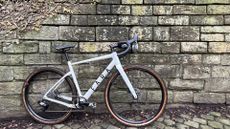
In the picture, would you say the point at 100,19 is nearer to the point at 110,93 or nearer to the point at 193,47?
the point at 110,93

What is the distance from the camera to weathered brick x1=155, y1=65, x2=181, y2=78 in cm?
515

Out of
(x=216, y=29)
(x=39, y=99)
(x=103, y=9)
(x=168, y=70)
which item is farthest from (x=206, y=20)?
(x=39, y=99)

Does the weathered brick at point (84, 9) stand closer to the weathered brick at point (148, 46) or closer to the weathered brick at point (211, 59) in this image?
the weathered brick at point (148, 46)

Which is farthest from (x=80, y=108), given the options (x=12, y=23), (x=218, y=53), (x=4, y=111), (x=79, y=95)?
(x=218, y=53)

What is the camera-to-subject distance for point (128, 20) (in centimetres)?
498

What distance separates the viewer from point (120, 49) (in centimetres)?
496

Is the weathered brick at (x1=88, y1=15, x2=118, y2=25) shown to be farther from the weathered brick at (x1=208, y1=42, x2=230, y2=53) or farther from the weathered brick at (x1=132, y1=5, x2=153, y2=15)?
the weathered brick at (x1=208, y1=42, x2=230, y2=53)

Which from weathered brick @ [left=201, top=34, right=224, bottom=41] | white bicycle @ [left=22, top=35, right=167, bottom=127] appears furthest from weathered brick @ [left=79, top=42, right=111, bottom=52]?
weathered brick @ [left=201, top=34, right=224, bottom=41]

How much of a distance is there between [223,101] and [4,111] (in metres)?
3.40

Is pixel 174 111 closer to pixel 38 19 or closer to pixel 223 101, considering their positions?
pixel 223 101

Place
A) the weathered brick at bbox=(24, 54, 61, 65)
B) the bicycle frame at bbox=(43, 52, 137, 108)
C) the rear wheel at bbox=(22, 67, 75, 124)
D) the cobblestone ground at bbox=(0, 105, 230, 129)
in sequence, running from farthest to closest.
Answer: the weathered brick at bbox=(24, 54, 61, 65) → the rear wheel at bbox=(22, 67, 75, 124) → the cobblestone ground at bbox=(0, 105, 230, 129) → the bicycle frame at bbox=(43, 52, 137, 108)

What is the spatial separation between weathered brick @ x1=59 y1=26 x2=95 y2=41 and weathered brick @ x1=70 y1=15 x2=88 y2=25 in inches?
2.9

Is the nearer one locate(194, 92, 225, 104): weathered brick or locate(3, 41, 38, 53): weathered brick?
locate(3, 41, 38, 53): weathered brick

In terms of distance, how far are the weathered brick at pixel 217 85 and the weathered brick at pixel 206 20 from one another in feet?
2.91
